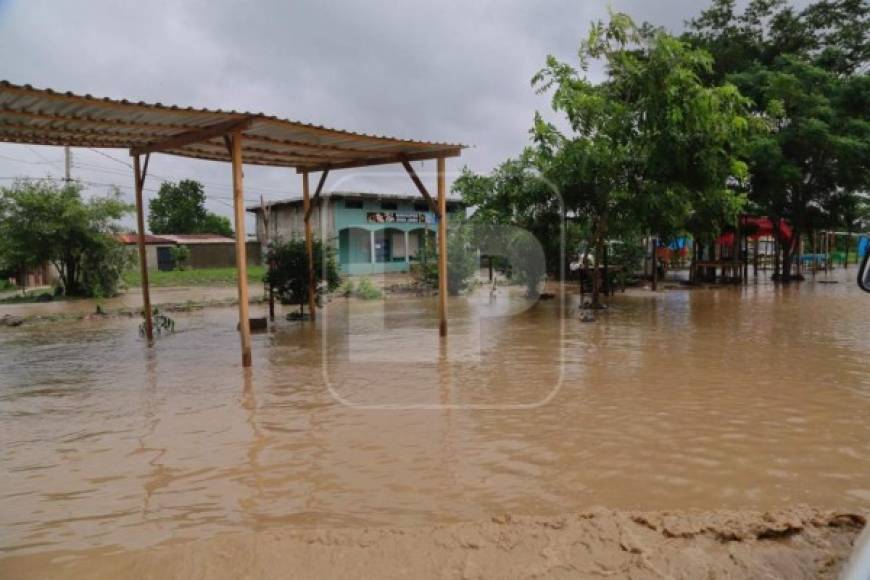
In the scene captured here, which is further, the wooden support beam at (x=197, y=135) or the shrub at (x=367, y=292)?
the shrub at (x=367, y=292)

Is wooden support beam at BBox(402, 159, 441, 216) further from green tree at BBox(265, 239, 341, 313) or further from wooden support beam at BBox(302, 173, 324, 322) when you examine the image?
green tree at BBox(265, 239, 341, 313)

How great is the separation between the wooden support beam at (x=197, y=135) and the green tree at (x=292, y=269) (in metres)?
3.69

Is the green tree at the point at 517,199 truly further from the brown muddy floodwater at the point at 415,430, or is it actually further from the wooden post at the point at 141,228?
the wooden post at the point at 141,228

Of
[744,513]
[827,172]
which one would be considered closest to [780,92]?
[827,172]

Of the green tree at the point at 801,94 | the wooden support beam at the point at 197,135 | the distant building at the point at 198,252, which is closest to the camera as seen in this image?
the wooden support beam at the point at 197,135

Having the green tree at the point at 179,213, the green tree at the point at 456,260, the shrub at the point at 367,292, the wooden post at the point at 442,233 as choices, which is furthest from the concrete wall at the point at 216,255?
the wooden post at the point at 442,233

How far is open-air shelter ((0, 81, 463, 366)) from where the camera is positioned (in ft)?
21.2

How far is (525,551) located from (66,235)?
18367 millimetres

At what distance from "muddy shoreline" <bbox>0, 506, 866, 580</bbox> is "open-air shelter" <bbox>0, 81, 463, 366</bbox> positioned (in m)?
4.65

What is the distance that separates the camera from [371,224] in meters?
28.5

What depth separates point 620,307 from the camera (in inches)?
541

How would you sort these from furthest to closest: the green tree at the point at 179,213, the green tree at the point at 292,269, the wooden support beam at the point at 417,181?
the green tree at the point at 179,213
the green tree at the point at 292,269
the wooden support beam at the point at 417,181

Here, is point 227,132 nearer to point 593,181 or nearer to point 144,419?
point 144,419

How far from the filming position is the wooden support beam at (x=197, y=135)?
24.2 ft
